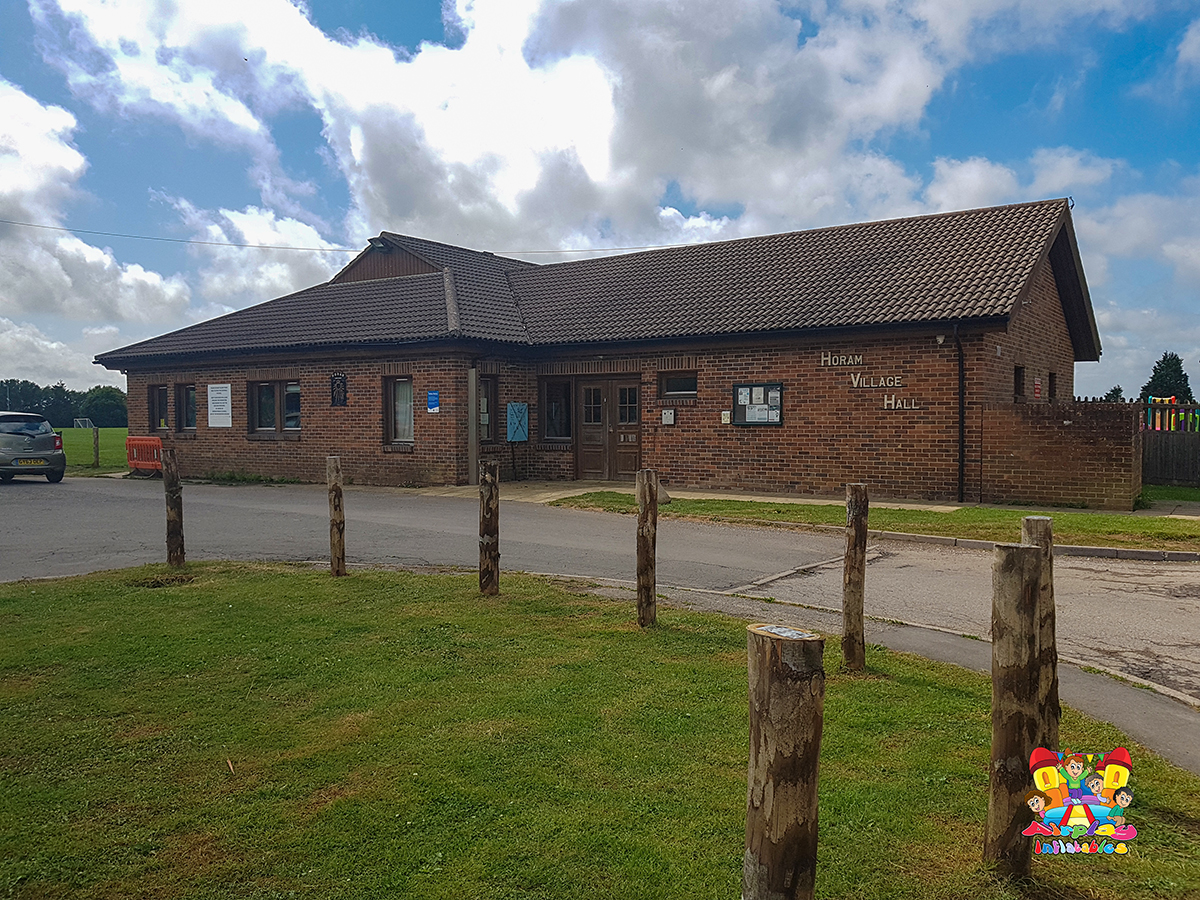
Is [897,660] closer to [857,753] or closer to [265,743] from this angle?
[857,753]

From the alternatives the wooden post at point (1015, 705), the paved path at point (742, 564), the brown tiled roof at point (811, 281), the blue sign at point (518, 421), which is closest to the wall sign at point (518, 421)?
the blue sign at point (518, 421)

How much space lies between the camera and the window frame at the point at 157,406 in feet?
86.5

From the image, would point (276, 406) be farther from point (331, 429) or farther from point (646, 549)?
point (646, 549)

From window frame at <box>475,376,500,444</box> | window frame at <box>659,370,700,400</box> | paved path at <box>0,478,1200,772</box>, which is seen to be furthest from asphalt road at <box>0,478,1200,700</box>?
window frame at <box>659,370,700,400</box>

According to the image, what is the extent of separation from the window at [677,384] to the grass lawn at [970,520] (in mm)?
3863

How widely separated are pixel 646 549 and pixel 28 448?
20.5 metres

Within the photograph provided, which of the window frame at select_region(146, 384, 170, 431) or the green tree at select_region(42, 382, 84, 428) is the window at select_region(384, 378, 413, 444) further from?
the green tree at select_region(42, 382, 84, 428)

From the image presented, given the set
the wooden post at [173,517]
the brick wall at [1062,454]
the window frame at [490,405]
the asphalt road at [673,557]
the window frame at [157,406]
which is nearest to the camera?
the asphalt road at [673,557]

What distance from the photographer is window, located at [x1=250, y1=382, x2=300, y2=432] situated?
23.4m

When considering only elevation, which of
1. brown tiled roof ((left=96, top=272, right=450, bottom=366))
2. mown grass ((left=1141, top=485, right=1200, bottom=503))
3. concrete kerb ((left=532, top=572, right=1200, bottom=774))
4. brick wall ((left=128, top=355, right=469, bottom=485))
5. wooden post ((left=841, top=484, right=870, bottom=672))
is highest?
brown tiled roof ((left=96, top=272, right=450, bottom=366))

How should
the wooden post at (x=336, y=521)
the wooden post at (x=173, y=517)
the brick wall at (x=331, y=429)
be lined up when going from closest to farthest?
the wooden post at (x=336, y=521) < the wooden post at (x=173, y=517) < the brick wall at (x=331, y=429)

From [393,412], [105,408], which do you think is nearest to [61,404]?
[105,408]

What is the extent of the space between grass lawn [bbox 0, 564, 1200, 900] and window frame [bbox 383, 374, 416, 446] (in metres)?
14.6

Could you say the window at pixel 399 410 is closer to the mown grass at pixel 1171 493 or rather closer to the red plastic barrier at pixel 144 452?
the red plastic barrier at pixel 144 452
